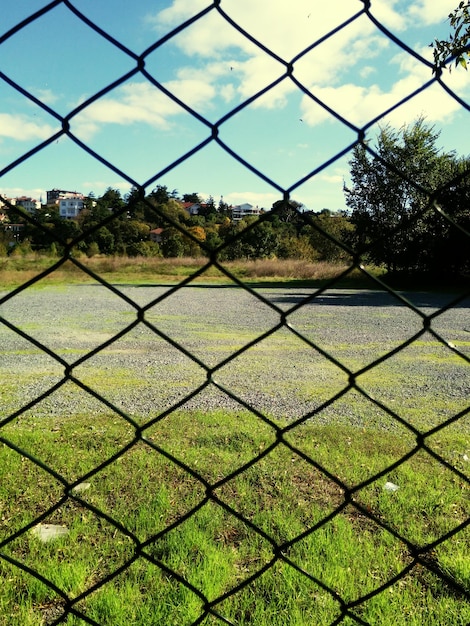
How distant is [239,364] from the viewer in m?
5.47

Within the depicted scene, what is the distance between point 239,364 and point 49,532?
339 cm

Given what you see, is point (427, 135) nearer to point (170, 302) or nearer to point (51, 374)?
point (170, 302)

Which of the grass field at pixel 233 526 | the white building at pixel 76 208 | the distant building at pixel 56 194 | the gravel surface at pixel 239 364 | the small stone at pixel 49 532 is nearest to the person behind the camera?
the distant building at pixel 56 194

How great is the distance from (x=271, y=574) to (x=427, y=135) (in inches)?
749

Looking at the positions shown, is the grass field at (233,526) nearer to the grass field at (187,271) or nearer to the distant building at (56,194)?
the distant building at (56,194)

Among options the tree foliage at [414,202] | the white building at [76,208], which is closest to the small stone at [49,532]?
the white building at [76,208]

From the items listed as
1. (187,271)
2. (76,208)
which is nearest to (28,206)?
(76,208)

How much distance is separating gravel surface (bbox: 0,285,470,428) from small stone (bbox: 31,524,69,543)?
66cm

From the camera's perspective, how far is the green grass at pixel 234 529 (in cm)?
171

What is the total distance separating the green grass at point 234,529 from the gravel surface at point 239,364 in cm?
40

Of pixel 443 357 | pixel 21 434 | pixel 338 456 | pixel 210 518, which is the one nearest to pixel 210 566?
pixel 210 518

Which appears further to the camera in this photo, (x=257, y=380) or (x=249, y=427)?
(x=257, y=380)

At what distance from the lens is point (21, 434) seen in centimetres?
325

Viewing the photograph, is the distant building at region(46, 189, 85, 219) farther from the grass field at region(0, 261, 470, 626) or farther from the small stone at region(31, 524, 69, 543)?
the small stone at region(31, 524, 69, 543)
